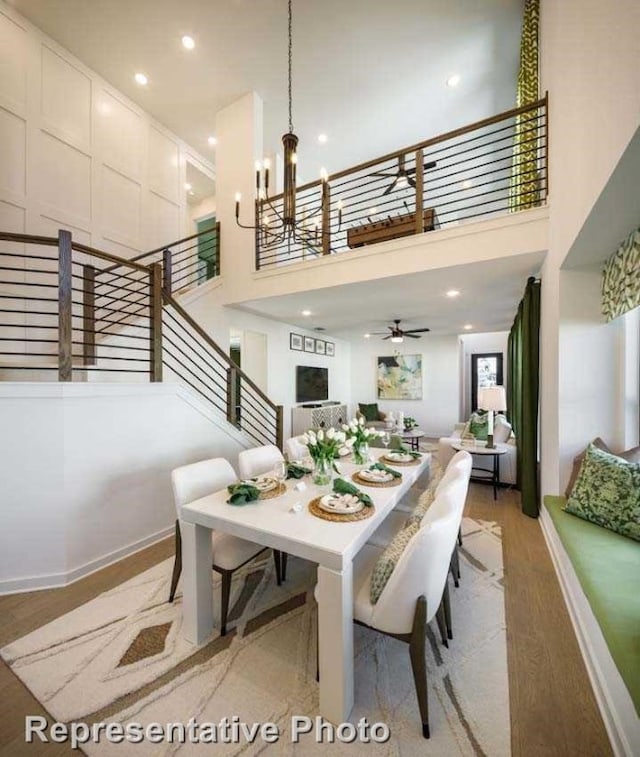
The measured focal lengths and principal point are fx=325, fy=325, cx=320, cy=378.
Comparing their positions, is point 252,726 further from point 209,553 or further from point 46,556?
point 46,556

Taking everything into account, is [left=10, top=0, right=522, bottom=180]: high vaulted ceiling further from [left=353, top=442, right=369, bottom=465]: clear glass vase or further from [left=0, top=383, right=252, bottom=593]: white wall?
[left=353, top=442, right=369, bottom=465]: clear glass vase

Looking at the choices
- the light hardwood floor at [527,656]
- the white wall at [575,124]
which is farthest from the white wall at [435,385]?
the light hardwood floor at [527,656]

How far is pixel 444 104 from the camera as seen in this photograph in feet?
16.5

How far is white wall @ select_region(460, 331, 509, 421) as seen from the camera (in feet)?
28.5

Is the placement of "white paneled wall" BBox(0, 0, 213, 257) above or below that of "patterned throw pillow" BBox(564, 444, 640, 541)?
above

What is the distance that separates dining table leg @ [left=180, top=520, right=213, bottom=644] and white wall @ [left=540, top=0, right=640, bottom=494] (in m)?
2.60

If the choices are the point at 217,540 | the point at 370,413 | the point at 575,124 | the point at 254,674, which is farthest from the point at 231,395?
the point at 370,413

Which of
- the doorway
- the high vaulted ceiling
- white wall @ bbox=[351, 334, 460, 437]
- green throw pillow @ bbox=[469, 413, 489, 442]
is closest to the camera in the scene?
the high vaulted ceiling

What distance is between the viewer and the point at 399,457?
103 inches

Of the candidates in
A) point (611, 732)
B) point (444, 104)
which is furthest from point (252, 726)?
point (444, 104)

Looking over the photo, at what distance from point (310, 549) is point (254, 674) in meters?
0.77

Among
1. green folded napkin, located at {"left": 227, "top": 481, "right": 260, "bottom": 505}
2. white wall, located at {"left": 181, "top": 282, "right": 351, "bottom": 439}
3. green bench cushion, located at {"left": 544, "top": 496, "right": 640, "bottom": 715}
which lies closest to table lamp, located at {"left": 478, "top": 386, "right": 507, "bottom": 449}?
green bench cushion, located at {"left": 544, "top": 496, "right": 640, "bottom": 715}

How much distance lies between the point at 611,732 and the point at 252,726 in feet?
4.66

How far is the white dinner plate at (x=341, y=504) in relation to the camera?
5.45ft
